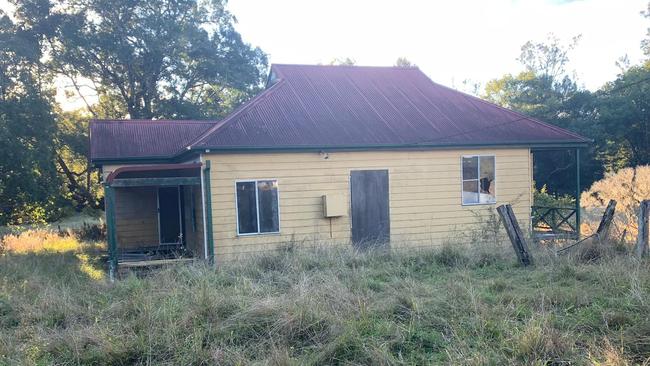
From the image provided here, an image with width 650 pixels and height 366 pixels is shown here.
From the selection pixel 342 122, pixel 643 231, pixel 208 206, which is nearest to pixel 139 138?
pixel 208 206

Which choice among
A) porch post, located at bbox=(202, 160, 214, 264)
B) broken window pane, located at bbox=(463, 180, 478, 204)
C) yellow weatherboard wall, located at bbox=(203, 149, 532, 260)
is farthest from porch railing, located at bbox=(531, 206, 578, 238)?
porch post, located at bbox=(202, 160, 214, 264)

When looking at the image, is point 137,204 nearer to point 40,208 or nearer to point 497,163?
point 40,208

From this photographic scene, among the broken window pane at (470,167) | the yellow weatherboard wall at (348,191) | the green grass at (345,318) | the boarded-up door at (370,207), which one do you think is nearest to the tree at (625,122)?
the yellow weatherboard wall at (348,191)

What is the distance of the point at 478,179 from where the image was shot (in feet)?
41.7

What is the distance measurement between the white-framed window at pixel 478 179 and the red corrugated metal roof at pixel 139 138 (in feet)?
24.6

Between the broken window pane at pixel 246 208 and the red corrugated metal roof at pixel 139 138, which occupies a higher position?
the red corrugated metal roof at pixel 139 138

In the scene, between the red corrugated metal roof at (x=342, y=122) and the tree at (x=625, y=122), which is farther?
the tree at (x=625, y=122)

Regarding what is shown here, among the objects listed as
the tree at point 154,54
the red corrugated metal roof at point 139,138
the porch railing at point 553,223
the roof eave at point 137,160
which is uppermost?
the tree at point 154,54

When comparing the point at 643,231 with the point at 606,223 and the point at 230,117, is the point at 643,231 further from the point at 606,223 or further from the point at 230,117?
the point at 230,117

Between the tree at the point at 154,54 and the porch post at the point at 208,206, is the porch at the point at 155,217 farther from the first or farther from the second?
the tree at the point at 154,54

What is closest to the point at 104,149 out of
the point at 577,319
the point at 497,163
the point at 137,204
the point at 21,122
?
the point at 137,204

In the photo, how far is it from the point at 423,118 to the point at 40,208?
14.6 metres

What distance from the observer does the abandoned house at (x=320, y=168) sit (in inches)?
425

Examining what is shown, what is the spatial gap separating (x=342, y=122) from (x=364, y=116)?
2.66 ft
